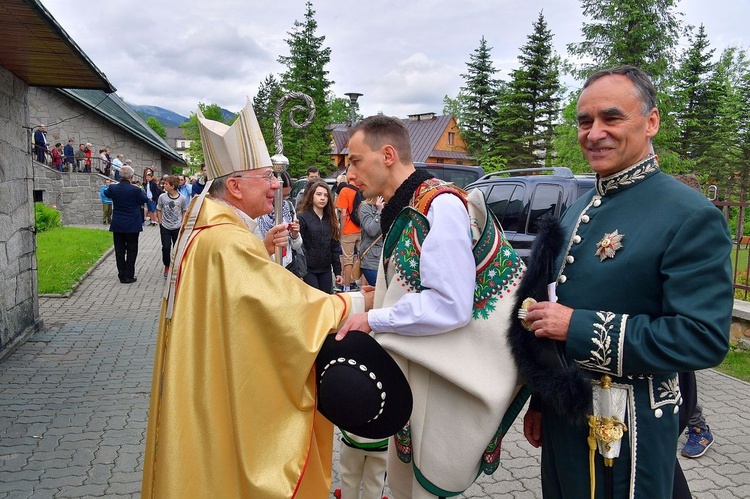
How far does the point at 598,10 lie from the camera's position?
77.1ft

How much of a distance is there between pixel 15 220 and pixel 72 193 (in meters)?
18.1

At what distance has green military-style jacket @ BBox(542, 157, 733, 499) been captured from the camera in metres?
1.61

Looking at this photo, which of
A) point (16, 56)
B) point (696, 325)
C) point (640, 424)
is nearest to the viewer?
point (696, 325)

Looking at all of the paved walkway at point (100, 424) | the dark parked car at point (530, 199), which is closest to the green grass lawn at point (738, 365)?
the paved walkway at point (100, 424)

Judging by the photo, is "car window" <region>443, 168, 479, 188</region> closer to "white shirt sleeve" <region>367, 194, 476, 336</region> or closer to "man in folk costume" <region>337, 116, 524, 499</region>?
"man in folk costume" <region>337, 116, 524, 499</region>

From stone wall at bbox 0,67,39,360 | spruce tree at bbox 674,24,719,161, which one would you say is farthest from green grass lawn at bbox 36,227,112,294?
spruce tree at bbox 674,24,719,161

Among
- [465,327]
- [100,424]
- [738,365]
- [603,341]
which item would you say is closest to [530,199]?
[738,365]

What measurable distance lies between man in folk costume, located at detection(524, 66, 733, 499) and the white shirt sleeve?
27 cm

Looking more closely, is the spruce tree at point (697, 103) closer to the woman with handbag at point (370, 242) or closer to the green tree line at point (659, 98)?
the green tree line at point (659, 98)

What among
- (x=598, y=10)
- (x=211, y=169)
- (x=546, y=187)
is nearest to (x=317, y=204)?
(x=546, y=187)

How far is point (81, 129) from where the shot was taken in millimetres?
27547

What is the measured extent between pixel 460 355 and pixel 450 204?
1.89ft

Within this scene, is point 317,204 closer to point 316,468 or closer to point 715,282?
point 316,468

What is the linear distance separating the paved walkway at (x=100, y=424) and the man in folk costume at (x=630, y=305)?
2117 mm
